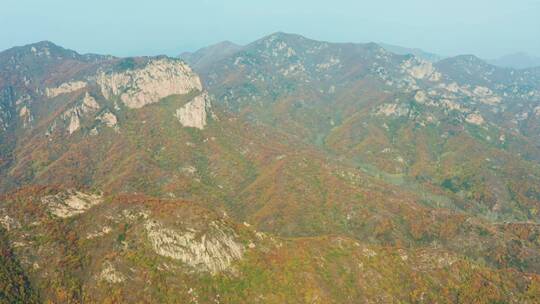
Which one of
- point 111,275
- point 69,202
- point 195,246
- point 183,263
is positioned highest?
point 69,202

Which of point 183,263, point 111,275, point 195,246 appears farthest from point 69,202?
point 195,246

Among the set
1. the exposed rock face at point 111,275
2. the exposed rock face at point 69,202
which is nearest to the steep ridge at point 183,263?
the exposed rock face at point 111,275

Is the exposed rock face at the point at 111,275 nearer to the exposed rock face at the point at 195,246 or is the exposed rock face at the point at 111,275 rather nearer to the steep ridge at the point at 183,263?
the steep ridge at the point at 183,263

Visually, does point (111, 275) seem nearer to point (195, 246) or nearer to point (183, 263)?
point (183, 263)

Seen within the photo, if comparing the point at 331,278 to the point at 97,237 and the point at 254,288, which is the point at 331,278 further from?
the point at 97,237

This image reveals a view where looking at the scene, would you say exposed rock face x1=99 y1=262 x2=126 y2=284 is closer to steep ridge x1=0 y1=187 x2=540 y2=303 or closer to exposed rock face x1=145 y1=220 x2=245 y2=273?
steep ridge x1=0 y1=187 x2=540 y2=303

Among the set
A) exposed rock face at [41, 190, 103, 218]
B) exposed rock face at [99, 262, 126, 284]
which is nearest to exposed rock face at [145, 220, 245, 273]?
exposed rock face at [99, 262, 126, 284]
